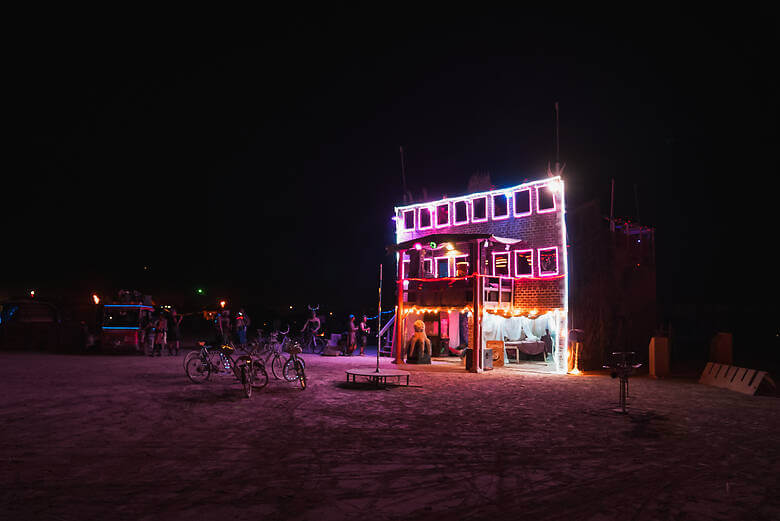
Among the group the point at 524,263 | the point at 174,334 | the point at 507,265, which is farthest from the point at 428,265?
the point at 174,334

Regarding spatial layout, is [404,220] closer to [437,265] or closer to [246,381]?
[437,265]

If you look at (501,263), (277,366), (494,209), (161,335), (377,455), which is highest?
(494,209)

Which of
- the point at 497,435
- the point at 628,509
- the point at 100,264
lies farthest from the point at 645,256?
the point at 100,264

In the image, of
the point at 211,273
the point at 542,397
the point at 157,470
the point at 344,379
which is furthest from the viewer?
the point at 211,273

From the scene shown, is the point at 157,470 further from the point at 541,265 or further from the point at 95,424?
Answer: the point at 541,265

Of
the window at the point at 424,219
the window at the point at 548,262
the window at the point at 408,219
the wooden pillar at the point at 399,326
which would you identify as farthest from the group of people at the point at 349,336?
the window at the point at 548,262

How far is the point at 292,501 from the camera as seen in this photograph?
5129 millimetres

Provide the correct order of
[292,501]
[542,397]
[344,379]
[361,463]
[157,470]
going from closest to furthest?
1. [292,501]
2. [157,470]
3. [361,463]
4. [542,397]
5. [344,379]

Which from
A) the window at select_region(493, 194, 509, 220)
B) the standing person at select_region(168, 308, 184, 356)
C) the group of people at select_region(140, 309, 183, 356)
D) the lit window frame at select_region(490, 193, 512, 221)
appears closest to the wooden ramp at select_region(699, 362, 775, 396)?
the lit window frame at select_region(490, 193, 512, 221)

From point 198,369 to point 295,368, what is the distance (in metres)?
3.30

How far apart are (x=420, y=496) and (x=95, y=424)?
6.48m

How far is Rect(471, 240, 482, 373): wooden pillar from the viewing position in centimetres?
1892

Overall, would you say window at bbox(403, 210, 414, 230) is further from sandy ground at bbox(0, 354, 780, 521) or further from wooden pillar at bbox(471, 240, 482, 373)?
sandy ground at bbox(0, 354, 780, 521)

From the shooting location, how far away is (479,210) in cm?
2309
